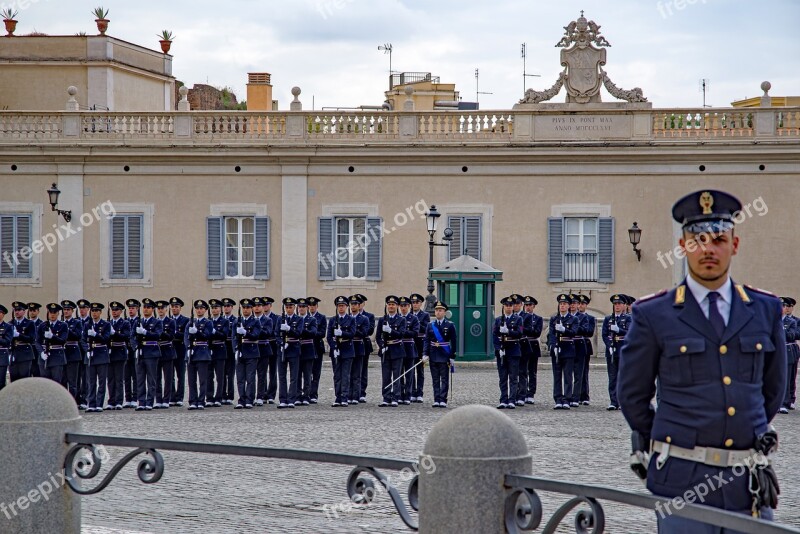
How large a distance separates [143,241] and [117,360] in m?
12.5

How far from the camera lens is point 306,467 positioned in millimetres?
12719

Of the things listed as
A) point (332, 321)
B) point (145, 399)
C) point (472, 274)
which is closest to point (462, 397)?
point (332, 321)

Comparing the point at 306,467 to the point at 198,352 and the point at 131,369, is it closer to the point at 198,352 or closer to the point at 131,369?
the point at 198,352

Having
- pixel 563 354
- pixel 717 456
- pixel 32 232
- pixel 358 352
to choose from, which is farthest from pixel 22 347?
pixel 717 456

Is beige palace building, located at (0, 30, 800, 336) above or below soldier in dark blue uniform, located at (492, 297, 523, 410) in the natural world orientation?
above

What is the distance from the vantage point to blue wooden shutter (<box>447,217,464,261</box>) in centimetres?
3158

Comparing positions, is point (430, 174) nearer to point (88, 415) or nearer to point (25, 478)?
point (88, 415)

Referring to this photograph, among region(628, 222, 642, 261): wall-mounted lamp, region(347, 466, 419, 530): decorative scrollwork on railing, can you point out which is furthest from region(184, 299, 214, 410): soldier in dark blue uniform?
region(628, 222, 642, 261): wall-mounted lamp

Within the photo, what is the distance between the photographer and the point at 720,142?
1211 inches

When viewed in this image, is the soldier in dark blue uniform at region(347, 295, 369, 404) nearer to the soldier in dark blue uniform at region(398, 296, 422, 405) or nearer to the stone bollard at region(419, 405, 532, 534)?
the soldier in dark blue uniform at region(398, 296, 422, 405)

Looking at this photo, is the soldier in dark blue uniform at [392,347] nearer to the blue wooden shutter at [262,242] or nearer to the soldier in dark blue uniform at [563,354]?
the soldier in dark blue uniform at [563,354]

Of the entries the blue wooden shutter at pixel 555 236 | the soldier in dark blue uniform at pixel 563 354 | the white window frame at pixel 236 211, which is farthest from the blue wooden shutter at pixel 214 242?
the soldier in dark blue uniform at pixel 563 354

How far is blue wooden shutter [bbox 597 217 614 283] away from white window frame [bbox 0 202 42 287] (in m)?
13.1

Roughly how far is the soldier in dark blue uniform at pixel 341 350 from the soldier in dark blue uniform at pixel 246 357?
1.22 m
